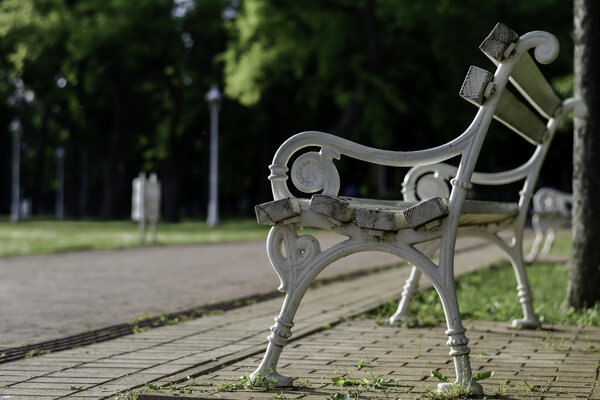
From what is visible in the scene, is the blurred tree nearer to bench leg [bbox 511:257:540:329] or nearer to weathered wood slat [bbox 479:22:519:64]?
bench leg [bbox 511:257:540:329]

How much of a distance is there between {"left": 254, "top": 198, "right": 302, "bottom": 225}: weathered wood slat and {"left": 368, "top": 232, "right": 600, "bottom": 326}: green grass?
242 cm

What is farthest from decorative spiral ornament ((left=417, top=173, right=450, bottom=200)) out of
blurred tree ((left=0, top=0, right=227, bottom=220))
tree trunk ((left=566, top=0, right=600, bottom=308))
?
blurred tree ((left=0, top=0, right=227, bottom=220))

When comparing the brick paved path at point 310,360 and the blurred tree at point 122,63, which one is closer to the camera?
the brick paved path at point 310,360

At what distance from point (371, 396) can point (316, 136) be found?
106 cm

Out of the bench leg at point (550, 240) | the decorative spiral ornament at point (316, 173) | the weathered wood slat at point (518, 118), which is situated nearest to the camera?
the decorative spiral ornament at point (316, 173)

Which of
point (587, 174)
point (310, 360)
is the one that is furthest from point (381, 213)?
point (587, 174)

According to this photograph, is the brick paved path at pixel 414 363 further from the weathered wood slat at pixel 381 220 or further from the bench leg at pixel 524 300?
the weathered wood slat at pixel 381 220

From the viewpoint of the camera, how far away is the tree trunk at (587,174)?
6.73 metres

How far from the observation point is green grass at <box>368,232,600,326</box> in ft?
21.1

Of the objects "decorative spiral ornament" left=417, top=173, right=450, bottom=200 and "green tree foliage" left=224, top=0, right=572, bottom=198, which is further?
"green tree foliage" left=224, top=0, right=572, bottom=198

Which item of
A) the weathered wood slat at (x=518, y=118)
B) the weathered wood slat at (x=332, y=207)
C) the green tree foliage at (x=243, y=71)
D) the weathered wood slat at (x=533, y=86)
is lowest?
the weathered wood slat at (x=332, y=207)

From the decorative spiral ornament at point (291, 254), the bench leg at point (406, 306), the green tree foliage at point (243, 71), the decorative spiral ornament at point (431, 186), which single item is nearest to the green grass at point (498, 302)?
the bench leg at point (406, 306)

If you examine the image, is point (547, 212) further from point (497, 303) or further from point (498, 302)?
point (497, 303)

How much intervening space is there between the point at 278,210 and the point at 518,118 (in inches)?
64.1
